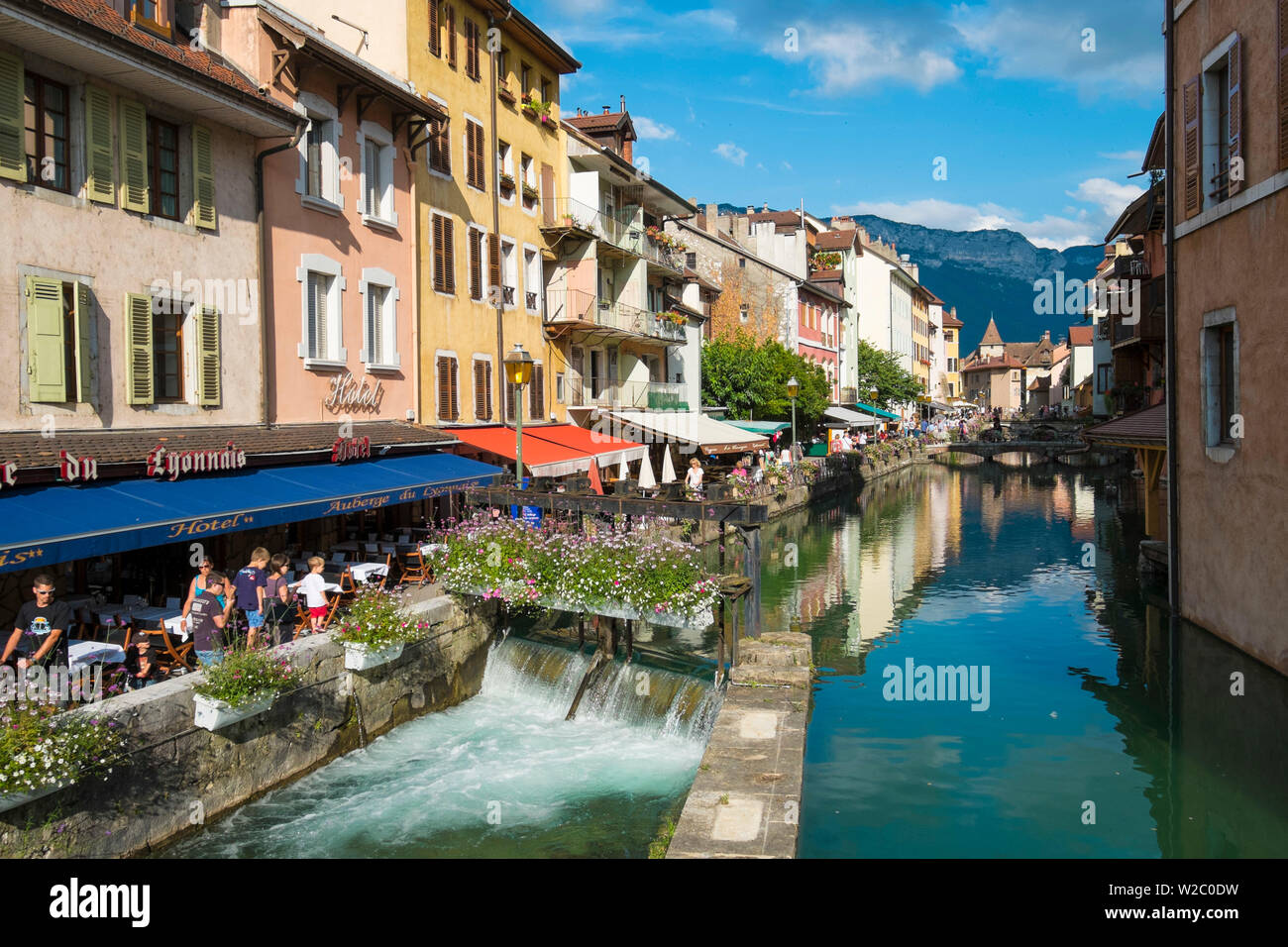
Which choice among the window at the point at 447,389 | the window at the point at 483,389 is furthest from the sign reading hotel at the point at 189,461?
the window at the point at 483,389

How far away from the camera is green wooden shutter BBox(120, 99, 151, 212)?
1227 centimetres

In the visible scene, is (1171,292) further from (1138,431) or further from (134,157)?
(134,157)

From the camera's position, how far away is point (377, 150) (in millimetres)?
18812

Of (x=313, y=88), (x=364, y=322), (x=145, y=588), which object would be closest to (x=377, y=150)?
(x=313, y=88)

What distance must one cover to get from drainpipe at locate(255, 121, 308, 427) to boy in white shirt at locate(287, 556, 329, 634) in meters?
3.75

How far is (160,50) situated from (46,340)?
14.6 ft

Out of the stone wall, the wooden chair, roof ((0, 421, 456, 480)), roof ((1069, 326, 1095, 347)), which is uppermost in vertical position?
roof ((1069, 326, 1095, 347))

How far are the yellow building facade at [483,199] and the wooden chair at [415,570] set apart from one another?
4.51 meters

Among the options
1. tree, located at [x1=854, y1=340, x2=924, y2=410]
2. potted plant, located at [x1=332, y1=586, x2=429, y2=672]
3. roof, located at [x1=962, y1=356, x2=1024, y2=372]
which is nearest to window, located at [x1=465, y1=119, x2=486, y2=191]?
potted plant, located at [x1=332, y1=586, x2=429, y2=672]

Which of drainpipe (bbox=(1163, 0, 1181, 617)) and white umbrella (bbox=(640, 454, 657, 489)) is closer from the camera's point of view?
drainpipe (bbox=(1163, 0, 1181, 617))

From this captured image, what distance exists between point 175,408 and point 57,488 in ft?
10.9

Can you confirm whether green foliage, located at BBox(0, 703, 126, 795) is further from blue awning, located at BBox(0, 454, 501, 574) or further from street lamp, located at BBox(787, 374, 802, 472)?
street lamp, located at BBox(787, 374, 802, 472)

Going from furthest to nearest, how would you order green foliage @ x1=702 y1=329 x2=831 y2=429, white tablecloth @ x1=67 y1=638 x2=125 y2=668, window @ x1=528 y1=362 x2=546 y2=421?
green foliage @ x1=702 y1=329 x2=831 y2=429 → window @ x1=528 y1=362 x2=546 y2=421 → white tablecloth @ x1=67 y1=638 x2=125 y2=668
